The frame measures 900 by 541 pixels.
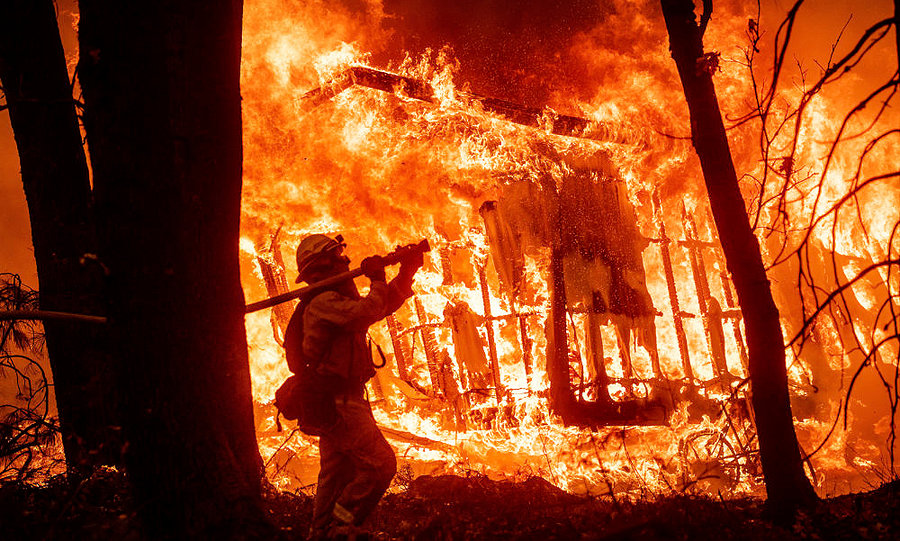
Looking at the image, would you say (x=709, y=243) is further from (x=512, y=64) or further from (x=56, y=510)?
(x=56, y=510)

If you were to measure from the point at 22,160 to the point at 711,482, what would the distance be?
10088mm

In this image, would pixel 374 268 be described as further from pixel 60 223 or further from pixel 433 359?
pixel 433 359

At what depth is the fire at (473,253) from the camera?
8.54 metres

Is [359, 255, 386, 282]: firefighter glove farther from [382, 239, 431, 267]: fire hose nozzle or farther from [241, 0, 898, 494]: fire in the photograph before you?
[241, 0, 898, 494]: fire

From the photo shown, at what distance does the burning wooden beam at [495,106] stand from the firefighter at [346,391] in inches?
205

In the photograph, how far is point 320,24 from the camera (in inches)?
372

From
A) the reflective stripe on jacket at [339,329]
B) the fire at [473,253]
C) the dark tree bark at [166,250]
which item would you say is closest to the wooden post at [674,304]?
the fire at [473,253]

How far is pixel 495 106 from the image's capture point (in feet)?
29.8

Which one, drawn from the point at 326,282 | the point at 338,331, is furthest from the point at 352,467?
the point at 326,282

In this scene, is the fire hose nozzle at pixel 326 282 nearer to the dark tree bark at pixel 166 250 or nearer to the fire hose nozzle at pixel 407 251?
the fire hose nozzle at pixel 407 251

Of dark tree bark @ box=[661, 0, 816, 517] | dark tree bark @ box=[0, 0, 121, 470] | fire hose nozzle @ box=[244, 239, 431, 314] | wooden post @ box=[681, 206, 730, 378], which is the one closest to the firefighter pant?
fire hose nozzle @ box=[244, 239, 431, 314]

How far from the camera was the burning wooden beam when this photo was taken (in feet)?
28.1

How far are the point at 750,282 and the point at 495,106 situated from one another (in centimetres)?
606

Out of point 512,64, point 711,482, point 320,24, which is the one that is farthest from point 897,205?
point 320,24
